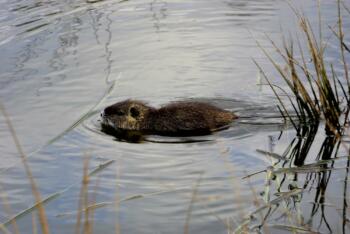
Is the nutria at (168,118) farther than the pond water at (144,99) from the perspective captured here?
Yes

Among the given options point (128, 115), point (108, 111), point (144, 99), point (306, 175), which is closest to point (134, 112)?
point (128, 115)

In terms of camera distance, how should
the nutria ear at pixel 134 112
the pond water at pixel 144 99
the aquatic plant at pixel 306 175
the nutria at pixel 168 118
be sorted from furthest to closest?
the nutria ear at pixel 134 112 < the nutria at pixel 168 118 < the pond water at pixel 144 99 < the aquatic plant at pixel 306 175

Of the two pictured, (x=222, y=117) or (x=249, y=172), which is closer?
(x=249, y=172)

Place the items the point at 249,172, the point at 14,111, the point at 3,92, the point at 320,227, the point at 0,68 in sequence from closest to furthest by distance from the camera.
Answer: the point at 320,227
the point at 249,172
the point at 14,111
the point at 3,92
the point at 0,68

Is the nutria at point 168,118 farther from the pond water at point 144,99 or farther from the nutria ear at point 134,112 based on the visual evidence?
the pond water at point 144,99

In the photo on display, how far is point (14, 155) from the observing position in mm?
5703

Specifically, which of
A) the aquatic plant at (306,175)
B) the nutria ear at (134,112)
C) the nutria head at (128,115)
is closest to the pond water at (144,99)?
the aquatic plant at (306,175)

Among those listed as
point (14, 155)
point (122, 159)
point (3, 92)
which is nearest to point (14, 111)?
point (3, 92)

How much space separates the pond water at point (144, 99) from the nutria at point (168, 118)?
174 mm

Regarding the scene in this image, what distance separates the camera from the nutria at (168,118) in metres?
6.30

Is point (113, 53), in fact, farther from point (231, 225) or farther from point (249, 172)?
point (231, 225)

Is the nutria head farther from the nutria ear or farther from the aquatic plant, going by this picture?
the aquatic plant

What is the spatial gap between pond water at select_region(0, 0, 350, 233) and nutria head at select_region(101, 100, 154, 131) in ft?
0.53

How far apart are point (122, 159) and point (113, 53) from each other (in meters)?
3.13
